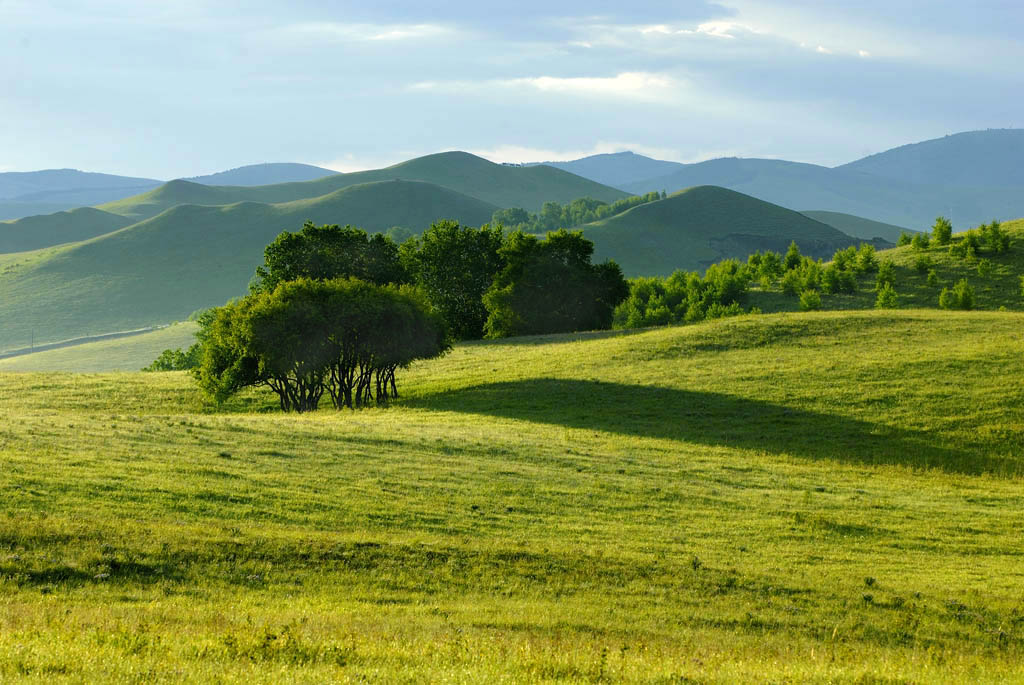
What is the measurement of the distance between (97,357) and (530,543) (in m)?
184

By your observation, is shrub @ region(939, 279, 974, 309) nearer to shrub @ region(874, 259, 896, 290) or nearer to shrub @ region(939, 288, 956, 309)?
shrub @ region(939, 288, 956, 309)

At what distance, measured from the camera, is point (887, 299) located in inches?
3519

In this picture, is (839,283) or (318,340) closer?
(318,340)

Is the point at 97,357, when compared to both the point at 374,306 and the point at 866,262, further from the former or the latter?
the point at 374,306

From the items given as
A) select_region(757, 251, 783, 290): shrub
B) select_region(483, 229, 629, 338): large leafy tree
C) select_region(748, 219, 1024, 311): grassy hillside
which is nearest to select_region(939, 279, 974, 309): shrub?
select_region(748, 219, 1024, 311): grassy hillside

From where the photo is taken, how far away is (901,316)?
66125mm

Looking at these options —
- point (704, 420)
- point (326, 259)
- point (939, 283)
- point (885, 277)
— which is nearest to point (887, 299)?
point (885, 277)

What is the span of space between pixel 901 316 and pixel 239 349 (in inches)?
1899

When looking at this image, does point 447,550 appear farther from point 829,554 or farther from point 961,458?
point 961,458

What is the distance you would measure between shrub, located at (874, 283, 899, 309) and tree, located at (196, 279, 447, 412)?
53454 mm

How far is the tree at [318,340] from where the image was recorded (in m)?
51.2

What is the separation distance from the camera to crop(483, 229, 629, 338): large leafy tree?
3725 inches

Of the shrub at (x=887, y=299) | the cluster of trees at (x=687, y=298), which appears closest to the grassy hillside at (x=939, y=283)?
the shrub at (x=887, y=299)

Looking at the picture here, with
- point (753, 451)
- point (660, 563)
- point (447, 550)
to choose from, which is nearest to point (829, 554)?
point (660, 563)
